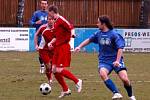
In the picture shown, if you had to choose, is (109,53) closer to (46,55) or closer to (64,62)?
(64,62)

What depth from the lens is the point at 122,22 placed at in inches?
1800

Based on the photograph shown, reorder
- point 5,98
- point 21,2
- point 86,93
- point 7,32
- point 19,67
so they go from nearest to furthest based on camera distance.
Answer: point 5,98 → point 86,93 → point 19,67 → point 7,32 → point 21,2

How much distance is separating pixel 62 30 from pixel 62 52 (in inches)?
22.0

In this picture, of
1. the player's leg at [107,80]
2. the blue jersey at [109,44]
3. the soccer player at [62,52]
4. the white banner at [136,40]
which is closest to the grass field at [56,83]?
the soccer player at [62,52]

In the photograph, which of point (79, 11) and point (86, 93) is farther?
point (79, 11)

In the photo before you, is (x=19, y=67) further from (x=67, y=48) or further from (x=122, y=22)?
(x=122, y=22)

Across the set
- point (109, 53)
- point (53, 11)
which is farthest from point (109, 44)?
point (53, 11)

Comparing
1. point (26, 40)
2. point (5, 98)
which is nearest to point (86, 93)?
point (5, 98)

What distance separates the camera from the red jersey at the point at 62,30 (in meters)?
13.6

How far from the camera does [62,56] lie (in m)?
13.4

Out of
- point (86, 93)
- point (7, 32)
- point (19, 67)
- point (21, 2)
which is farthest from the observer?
point (21, 2)

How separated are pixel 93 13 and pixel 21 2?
5.53m

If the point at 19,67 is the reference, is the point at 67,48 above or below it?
above

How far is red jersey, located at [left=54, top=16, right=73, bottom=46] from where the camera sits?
13648mm
